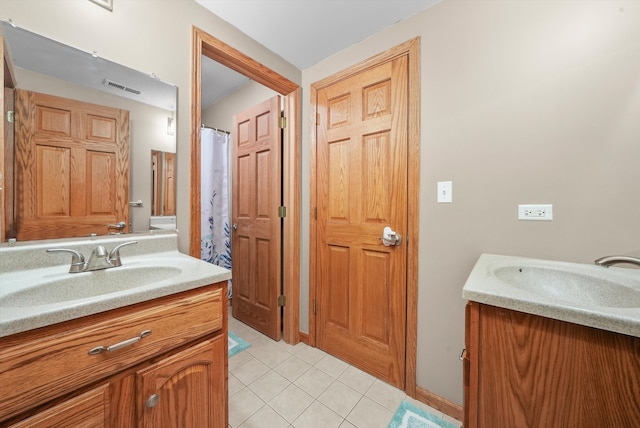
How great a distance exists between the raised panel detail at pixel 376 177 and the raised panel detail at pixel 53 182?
1.49 meters

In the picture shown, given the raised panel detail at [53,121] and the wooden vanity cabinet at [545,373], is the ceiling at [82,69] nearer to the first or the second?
the raised panel detail at [53,121]

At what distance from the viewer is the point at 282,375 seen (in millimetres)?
1627

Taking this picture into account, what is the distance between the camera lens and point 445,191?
134 centimetres

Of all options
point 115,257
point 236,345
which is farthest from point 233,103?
point 236,345

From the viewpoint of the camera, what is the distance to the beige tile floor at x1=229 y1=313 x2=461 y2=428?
1287 millimetres

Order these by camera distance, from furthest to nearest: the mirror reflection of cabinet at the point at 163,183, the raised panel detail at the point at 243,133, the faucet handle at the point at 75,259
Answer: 1. the raised panel detail at the point at 243,133
2. the mirror reflection of cabinet at the point at 163,183
3. the faucet handle at the point at 75,259

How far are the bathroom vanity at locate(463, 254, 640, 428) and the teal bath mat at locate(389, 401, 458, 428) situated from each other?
65 centimetres

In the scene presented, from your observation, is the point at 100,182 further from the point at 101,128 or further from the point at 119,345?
the point at 119,345

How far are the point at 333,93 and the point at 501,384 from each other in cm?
181

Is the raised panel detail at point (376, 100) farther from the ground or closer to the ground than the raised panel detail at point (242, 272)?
farther from the ground

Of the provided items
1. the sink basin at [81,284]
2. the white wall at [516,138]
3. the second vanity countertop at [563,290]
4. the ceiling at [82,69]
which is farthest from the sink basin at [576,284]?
the ceiling at [82,69]

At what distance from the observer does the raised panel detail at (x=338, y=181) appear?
5.65ft

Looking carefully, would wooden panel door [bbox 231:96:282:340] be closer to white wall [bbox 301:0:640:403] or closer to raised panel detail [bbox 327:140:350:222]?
raised panel detail [bbox 327:140:350:222]

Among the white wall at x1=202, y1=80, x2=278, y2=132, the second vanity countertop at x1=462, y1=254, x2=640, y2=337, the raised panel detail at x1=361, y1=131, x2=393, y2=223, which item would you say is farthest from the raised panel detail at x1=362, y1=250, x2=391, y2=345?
the white wall at x1=202, y1=80, x2=278, y2=132
